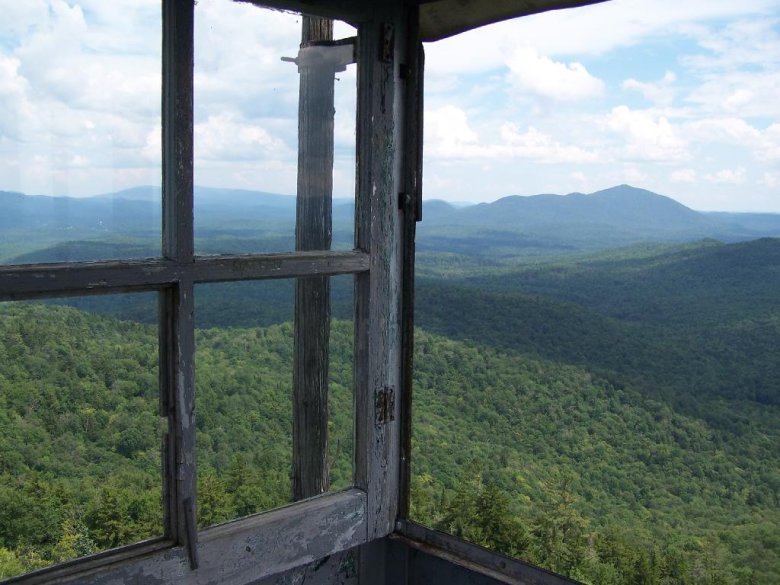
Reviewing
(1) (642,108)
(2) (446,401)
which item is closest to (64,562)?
(2) (446,401)

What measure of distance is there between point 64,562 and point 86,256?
46cm

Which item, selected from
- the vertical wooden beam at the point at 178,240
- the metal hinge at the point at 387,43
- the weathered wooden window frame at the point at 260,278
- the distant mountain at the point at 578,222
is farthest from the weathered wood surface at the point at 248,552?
the distant mountain at the point at 578,222

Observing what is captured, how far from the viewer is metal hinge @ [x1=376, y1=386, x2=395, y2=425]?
1624 millimetres

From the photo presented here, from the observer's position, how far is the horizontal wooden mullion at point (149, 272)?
1.11 m

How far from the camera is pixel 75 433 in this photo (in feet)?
4.49

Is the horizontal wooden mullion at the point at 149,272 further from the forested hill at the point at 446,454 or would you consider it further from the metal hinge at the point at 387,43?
the metal hinge at the point at 387,43

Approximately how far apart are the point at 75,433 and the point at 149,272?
1.16 ft

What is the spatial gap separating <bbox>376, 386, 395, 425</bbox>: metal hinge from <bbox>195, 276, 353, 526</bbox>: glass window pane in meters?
0.07

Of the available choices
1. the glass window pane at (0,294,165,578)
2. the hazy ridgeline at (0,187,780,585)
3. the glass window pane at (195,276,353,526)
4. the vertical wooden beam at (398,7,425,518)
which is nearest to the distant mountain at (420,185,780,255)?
the hazy ridgeline at (0,187,780,585)

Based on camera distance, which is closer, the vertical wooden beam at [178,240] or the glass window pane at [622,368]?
the vertical wooden beam at [178,240]

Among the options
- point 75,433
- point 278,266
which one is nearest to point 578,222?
point 278,266

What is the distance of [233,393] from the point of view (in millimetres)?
1637

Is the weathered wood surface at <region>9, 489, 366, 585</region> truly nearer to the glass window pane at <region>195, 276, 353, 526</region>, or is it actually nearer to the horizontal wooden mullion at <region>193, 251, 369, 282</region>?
the glass window pane at <region>195, 276, 353, 526</region>

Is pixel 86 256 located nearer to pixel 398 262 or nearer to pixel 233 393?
pixel 233 393
